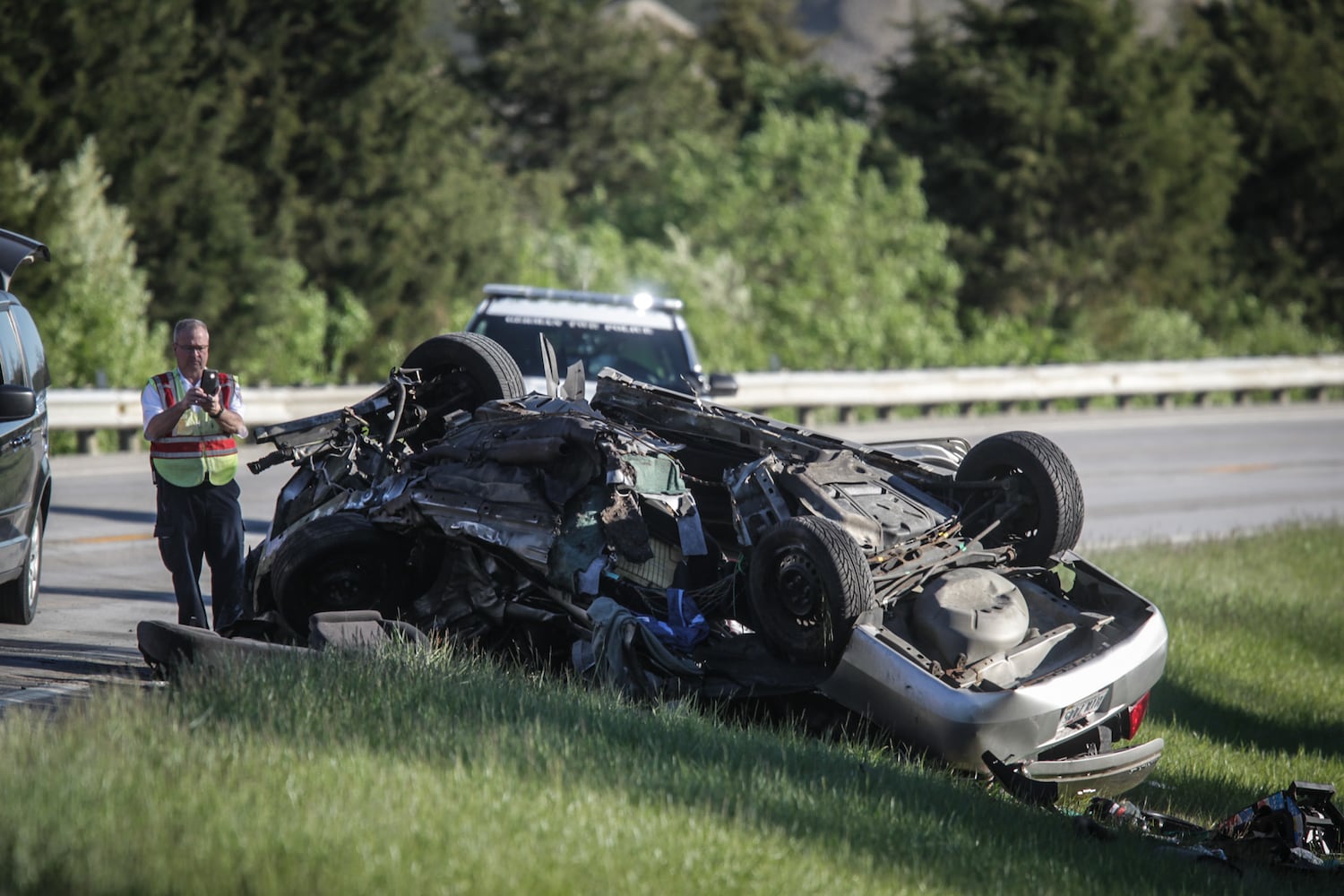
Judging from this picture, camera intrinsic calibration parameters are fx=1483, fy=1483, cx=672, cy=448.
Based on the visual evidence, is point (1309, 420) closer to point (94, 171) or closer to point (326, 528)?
point (94, 171)

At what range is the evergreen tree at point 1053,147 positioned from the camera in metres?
38.6

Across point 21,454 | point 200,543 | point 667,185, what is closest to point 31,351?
point 21,454

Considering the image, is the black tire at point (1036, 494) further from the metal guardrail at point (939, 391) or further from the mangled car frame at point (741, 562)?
the metal guardrail at point (939, 391)

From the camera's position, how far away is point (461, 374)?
832 cm

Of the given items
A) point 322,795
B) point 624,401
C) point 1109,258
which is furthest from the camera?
point 1109,258

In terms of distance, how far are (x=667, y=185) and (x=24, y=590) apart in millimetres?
29322

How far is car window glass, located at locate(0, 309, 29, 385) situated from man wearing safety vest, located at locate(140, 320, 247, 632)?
85cm

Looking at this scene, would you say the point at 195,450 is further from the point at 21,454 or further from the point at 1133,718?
the point at 1133,718

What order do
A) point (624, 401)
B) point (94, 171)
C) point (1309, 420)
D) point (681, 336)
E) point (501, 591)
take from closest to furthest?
1. point (501, 591)
2. point (624, 401)
3. point (681, 336)
4. point (94, 171)
5. point (1309, 420)

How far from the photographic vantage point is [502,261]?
107ft

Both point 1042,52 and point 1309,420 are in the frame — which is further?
point 1042,52

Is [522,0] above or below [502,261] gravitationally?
above

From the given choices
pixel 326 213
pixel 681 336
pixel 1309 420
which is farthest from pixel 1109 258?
pixel 681 336

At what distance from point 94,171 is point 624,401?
19500 millimetres
